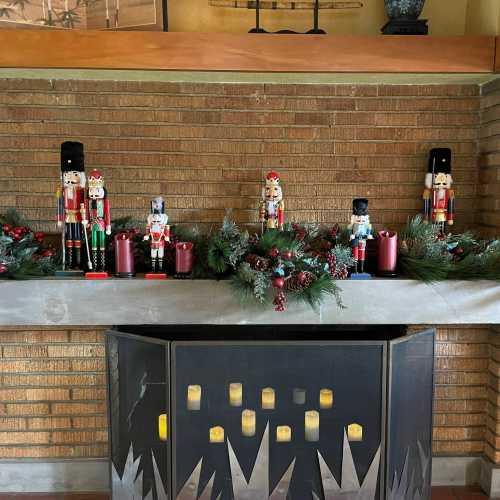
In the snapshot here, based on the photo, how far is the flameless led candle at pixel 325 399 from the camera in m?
1.69

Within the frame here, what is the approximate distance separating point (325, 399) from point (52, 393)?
1.06 meters

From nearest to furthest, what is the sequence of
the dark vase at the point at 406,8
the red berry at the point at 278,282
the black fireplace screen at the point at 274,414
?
the red berry at the point at 278,282 → the black fireplace screen at the point at 274,414 → the dark vase at the point at 406,8

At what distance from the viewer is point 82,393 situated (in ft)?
6.51

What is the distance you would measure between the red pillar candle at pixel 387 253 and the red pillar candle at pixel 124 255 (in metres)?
0.83

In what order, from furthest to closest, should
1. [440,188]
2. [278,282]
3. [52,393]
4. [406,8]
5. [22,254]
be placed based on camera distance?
[52,393] < [440,188] < [406,8] < [22,254] < [278,282]

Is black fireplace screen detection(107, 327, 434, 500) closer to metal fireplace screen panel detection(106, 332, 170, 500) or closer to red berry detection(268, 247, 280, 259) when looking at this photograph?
metal fireplace screen panel detection(106, 332, 170, 500)

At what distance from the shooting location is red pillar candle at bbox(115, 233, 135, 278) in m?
1.67

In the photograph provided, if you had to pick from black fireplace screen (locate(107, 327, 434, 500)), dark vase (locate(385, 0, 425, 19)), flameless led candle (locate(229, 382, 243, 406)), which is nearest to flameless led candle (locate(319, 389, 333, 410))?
black fireplace screen (locate(107, 327, 434, 500))

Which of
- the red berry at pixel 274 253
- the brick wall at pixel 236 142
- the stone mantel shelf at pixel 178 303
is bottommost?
the stone mantel shelf at pixel 178 303

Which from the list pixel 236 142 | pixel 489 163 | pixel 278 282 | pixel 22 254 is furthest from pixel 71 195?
pixel 489 163

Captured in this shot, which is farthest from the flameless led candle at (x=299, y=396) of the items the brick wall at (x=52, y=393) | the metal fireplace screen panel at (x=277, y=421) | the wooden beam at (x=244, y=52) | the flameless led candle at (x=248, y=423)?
the wooden beam at (x=244, y=52)

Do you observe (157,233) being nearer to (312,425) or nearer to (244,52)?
(244,52)

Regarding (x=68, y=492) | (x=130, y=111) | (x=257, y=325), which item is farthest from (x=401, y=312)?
(x=68, y=492)

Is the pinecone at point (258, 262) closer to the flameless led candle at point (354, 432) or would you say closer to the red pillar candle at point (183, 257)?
the red pillar candle at point (183, 257)
